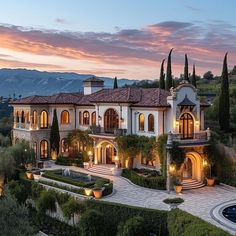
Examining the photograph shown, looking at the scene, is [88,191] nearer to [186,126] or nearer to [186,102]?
[186,126]

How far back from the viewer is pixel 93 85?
41844mm

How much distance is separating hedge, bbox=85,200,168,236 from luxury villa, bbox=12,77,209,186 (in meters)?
8.16

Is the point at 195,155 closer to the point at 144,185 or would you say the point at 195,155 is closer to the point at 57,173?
the point at 144,185

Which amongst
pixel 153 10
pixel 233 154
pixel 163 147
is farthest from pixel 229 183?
pixel 153 10

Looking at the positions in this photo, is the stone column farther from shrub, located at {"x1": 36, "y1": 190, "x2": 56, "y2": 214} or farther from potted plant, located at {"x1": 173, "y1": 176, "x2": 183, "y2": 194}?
shrub, located at {"x1": 36, "y1": 190, "x2": 56, "y2": 214}

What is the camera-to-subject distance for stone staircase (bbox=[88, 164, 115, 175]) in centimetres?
3362

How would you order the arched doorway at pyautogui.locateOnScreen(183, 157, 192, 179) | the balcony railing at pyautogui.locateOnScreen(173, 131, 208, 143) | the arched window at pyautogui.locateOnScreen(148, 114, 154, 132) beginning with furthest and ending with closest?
the arched window at pyautogui.locateOnScreen(148, 114, 154, 132), the arched doorway at pyautogui.locateOnScreen(183, 157, 192, 179), the balcony railing at pyautogui.locateOnScreen(173, 131, 208, 143)

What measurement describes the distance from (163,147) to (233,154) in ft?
17.5

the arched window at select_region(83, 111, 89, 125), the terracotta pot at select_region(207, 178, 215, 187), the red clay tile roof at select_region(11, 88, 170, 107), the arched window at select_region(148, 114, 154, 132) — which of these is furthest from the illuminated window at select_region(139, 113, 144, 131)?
the arched window at select_region(83, 111, 89, 125)

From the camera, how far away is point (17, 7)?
1569 inches

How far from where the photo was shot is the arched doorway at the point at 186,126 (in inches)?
1249

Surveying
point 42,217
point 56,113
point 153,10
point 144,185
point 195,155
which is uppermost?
point 153,10

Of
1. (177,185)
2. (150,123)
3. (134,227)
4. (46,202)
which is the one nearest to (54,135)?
(150,123)

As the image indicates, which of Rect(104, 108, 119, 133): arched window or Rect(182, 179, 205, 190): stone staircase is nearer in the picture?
Rect(182, 179, 205, 190): stone staircase
